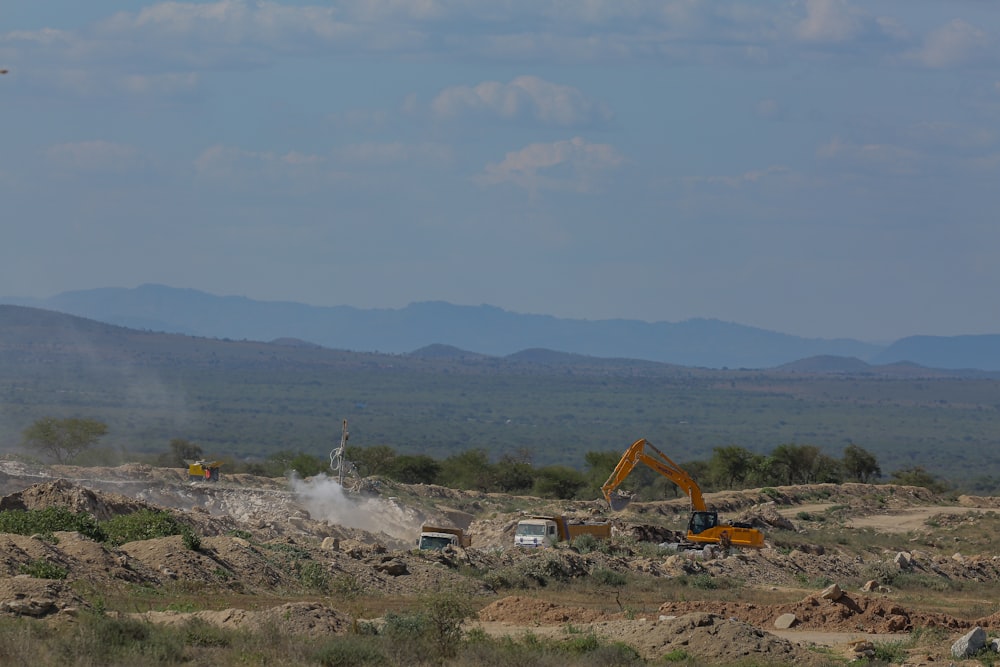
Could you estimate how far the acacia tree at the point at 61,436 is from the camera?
81.2 metres

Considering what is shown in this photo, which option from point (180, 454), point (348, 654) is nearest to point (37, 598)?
point (348, 654)

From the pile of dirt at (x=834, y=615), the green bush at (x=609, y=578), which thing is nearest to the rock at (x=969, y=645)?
the pile of dirt at (x=834, y=615)

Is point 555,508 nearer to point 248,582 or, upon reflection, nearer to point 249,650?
point 248,582

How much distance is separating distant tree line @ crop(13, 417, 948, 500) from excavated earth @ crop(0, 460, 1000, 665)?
21.8 m

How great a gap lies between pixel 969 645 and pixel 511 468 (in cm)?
6249

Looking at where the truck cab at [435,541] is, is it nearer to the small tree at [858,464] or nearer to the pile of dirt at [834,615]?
the pile of dirt at [834,615]

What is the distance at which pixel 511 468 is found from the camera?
84125 millimetres

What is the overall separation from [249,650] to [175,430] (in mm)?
141738

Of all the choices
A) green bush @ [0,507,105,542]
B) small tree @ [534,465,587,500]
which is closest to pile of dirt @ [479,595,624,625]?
green bush @ [0,507,105,542]

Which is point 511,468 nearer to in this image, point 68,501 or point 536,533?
point 536,533

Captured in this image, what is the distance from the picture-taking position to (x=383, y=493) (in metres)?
56.4

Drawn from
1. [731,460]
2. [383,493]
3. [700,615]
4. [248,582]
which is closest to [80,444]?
[383,493]

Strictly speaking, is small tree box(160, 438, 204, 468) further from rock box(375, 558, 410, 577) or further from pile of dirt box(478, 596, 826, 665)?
pile of dirt box(478, 596, 826, 665)

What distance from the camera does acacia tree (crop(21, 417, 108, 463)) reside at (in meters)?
81.2
